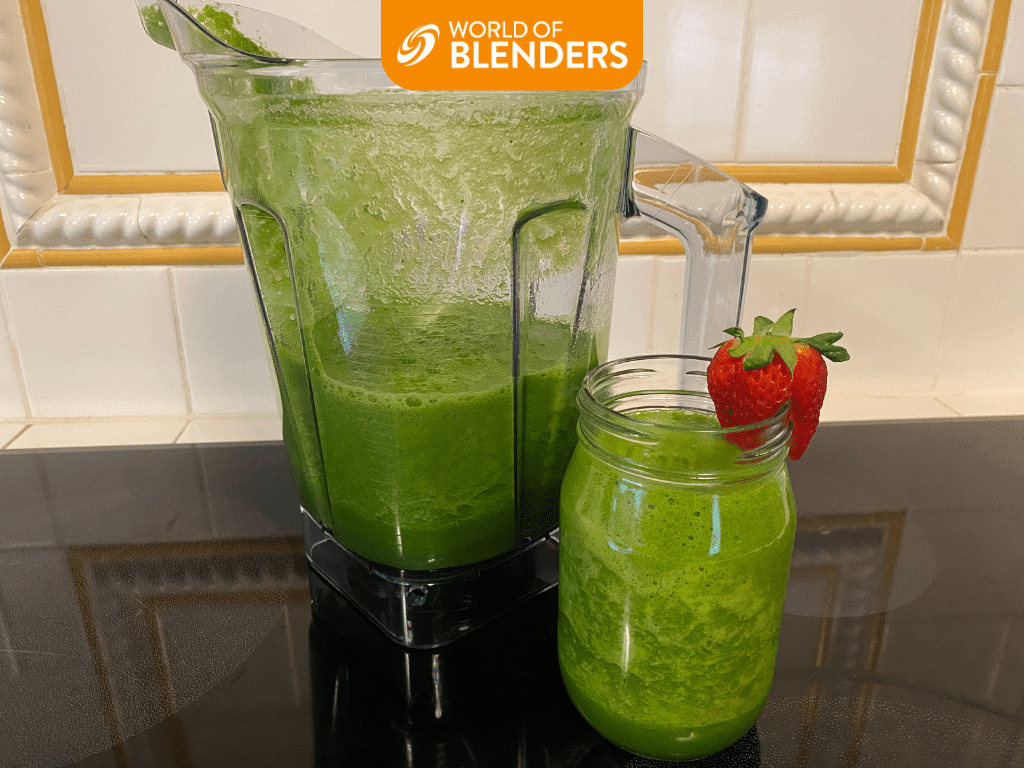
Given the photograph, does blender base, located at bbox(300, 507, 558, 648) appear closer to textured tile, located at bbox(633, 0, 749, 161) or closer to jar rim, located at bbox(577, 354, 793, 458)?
jar rim, located at bbox(577, 354, 793, 458)

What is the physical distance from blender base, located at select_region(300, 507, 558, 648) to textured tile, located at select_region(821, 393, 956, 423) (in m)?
0.45

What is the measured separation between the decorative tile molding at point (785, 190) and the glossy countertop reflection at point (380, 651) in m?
0.25

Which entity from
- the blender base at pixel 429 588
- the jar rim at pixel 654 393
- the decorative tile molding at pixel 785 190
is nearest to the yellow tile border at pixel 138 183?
the decorative tile molding at pixel 785 190

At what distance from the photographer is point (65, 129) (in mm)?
729

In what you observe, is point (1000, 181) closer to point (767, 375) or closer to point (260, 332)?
point (767, 375)

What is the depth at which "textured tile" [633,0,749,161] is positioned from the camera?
73cm

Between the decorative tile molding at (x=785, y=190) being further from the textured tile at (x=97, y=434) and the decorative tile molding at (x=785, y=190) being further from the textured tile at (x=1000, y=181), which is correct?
the textured tile at (x=97, y=434)

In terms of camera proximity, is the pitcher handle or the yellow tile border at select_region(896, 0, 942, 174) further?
the yellow tile border at select_region(896, 0, 942, 174)

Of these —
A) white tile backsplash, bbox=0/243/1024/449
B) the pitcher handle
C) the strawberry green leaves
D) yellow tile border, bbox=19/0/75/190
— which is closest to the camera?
the strawberry green leaves

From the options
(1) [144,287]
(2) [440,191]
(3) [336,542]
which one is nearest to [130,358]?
(1) [144,287]

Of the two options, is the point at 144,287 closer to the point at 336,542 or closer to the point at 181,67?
the point at 181,67

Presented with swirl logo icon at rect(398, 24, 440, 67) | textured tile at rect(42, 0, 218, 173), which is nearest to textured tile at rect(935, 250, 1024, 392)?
swirl logo icon at rect(398, 24, 440, 67)

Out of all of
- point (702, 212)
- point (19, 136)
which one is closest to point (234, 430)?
point (19, 136)

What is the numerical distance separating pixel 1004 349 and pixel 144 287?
3.15 ft
